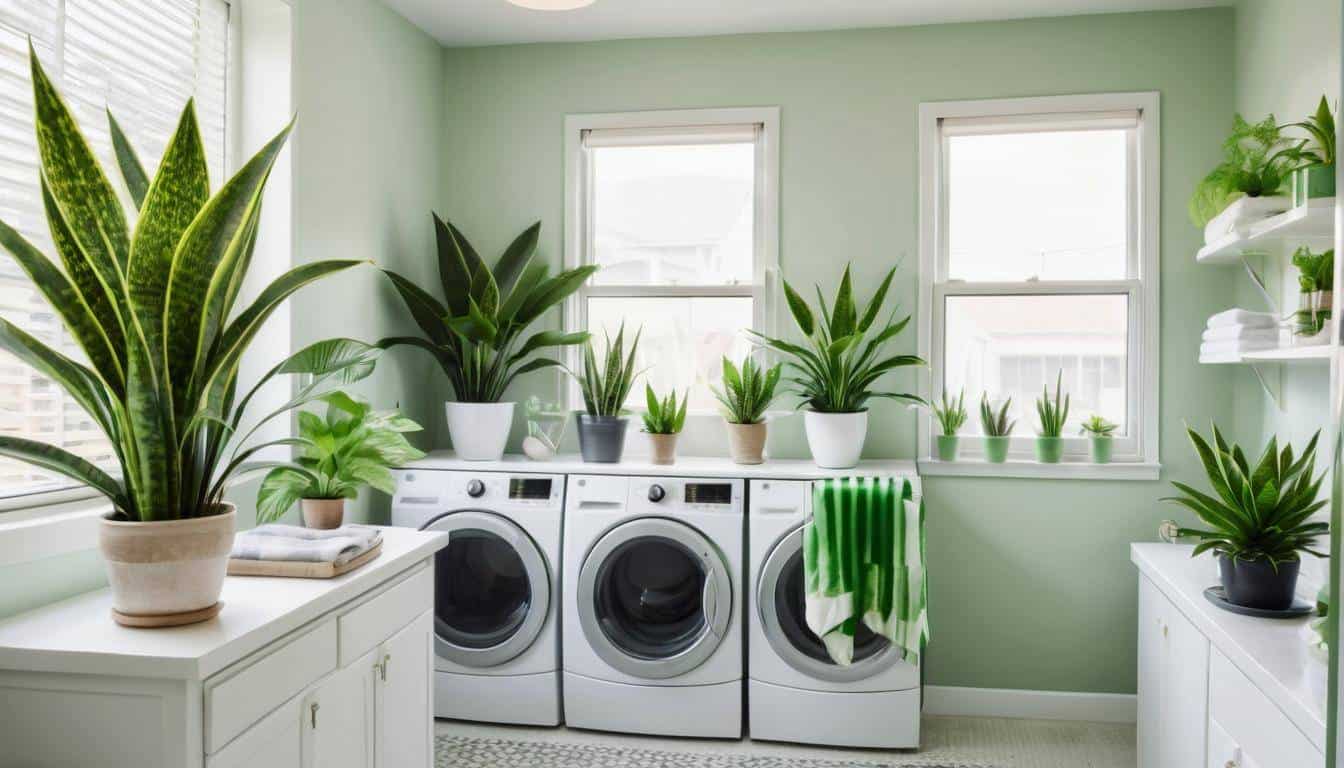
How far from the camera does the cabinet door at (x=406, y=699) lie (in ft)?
7.22

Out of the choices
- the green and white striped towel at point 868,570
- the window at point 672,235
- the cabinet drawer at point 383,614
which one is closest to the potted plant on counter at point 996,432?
the green and white striped towel at point 868,570

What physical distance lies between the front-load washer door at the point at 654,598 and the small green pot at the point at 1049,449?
130cm

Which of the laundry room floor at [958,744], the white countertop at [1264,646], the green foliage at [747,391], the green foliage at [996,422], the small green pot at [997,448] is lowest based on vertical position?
the laundry room floor at [958,744]

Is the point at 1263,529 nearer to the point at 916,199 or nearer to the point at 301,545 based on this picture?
the point at 916,199

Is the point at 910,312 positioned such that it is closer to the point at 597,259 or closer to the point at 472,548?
the point at 597,259

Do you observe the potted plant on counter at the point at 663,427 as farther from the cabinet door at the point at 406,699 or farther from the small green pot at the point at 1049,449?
the small green pot at the point at 1049,449

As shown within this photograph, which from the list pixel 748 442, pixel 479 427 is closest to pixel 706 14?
pixel 748 442

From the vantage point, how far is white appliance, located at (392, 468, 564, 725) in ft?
10.3

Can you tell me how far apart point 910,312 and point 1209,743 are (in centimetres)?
182

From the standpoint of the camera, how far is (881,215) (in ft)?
11.5

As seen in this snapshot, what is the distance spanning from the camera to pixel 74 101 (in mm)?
2154

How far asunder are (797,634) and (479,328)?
1534mm

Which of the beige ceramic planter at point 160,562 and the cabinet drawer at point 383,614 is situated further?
the cabinet drawer at point 383,614

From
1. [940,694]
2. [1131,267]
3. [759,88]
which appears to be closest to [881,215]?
[759,88]
